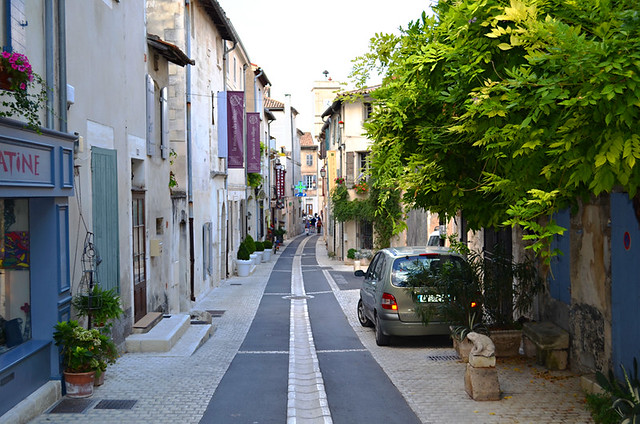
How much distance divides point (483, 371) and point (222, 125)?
18.0 m

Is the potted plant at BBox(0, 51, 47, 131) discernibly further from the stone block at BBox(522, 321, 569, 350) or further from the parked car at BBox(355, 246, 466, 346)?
the stone block at BBox(522, 321, 569, 350)

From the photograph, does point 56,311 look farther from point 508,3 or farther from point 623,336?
point 623,336

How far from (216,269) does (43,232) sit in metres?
16.3

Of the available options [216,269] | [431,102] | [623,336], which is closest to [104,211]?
[431,102]

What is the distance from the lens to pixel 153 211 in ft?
46.2

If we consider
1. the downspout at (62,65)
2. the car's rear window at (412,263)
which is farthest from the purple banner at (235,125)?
the downspout at (62,65)

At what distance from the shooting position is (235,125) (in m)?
24.6

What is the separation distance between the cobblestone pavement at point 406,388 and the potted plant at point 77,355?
25 cm

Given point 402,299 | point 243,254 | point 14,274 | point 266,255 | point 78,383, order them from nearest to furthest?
1. point 14,274
2. point 78,383
3. point 402,299
4. point 243,254
5. point 266,255

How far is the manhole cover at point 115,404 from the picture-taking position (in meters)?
7.95

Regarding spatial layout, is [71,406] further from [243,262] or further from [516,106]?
→ [243,262]

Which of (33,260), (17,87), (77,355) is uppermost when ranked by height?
(17,87)

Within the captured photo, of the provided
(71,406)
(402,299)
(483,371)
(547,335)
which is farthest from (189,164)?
(483,371)

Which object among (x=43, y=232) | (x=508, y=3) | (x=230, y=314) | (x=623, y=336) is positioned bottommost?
(x=230, y=314)
